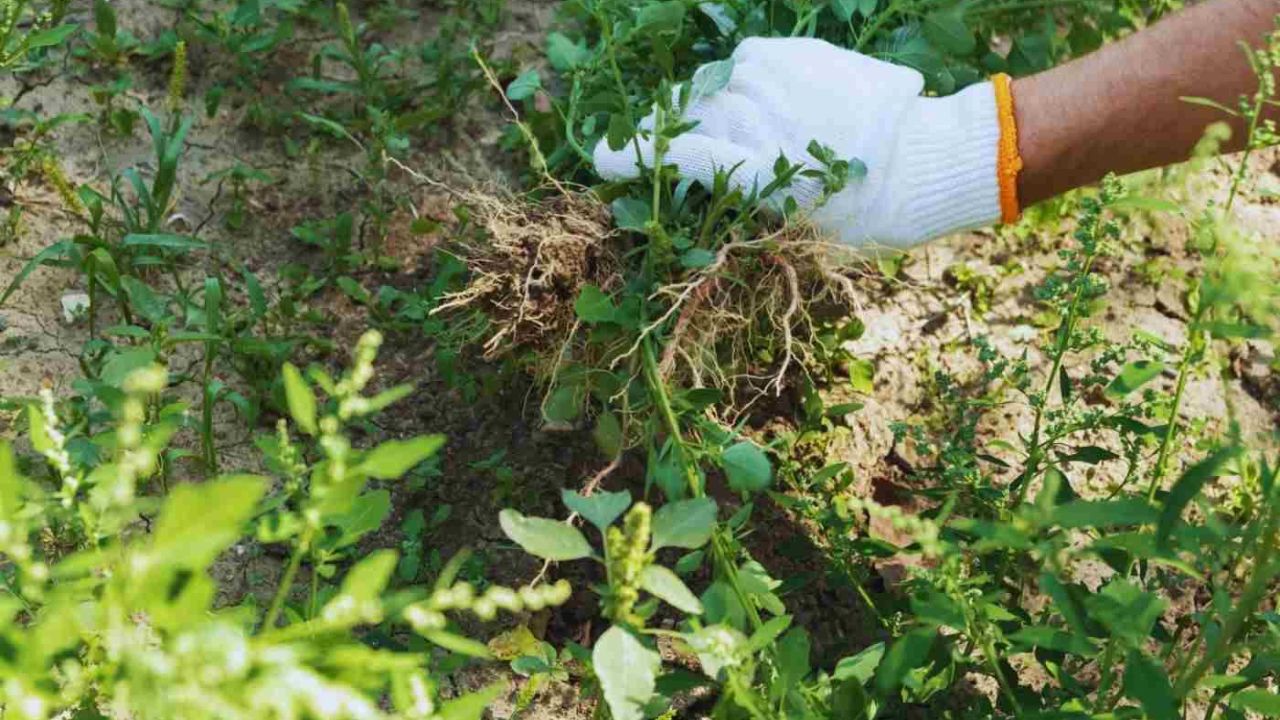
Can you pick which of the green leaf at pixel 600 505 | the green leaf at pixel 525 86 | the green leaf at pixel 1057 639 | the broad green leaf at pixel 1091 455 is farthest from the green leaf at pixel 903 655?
the green leaf at pixel 525 86

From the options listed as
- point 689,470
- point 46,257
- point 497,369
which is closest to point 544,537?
point 689,470

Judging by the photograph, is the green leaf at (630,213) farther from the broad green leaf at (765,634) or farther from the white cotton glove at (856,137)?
the broad green leaf at (765,634)

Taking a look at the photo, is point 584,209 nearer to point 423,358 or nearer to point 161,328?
point 423,358

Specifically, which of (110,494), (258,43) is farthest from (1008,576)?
(258,43)

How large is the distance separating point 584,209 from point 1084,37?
Result: 3.92 feet

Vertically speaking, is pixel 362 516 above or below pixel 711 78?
below

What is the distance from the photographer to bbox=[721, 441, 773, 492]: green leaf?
1.52 metres

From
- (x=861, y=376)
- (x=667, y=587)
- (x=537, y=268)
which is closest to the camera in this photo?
(x=667, y=587)

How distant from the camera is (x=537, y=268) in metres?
1.80

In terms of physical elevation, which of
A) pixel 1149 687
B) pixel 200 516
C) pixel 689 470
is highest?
pixel 200 516

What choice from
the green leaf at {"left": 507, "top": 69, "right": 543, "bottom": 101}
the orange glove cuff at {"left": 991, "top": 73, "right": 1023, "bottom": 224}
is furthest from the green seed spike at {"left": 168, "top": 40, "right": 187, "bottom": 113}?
the orange glove cuff at {"left": 991, "top": 73, "right": 1023, "bottom": 224}

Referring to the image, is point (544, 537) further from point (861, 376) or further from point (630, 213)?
point (861, 376)

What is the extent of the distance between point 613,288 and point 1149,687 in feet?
3.16

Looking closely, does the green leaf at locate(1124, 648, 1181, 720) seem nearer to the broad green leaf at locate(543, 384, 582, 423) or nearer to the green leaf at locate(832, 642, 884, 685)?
the green leaf at locate(832, 642, 884, 685)
